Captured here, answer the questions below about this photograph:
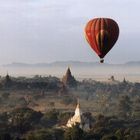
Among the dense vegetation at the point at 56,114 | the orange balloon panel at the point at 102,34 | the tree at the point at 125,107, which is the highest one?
the orange balloon panel at the point at 102,34

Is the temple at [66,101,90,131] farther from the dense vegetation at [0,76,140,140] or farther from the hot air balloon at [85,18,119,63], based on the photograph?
the hot air balloon at [85,18,119,63]

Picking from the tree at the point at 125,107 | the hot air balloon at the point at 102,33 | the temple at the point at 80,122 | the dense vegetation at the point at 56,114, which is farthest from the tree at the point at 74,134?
the tree at the point at 125,107

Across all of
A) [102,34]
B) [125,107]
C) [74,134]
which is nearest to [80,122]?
[74,134]

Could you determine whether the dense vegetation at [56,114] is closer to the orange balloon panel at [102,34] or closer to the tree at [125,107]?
the tree at [125,107]

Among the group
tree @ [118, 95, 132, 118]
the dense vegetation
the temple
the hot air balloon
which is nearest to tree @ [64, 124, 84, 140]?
the dense vegetation

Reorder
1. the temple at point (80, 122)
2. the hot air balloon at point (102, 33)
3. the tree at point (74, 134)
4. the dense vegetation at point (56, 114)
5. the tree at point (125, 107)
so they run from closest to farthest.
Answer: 1. the hot air balloon at point (102, 33)
2. the tree at point (74, 134)
3. the dense vegetation at point (56, 114)
4. the temple at point (80, 122)
5. the tree at point (125, 107)

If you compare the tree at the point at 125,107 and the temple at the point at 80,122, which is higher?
the temple at the point at 80,122

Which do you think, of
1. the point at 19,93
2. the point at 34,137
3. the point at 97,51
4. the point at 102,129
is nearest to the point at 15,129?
the point at 102,129
